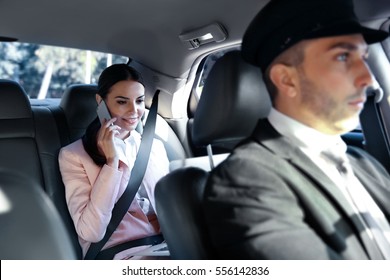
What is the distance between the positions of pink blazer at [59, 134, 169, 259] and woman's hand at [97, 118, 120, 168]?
0.09ft

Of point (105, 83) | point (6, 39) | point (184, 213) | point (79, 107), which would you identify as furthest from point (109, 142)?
point (6, 39)

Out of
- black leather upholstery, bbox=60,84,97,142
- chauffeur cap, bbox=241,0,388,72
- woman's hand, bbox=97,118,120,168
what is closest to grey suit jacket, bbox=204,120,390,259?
chauffeur cap, bbox=241,0,388,72

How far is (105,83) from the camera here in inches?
64.1

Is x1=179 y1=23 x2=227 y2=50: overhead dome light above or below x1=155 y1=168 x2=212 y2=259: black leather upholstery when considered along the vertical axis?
above

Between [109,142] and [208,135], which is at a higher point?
[208,135]

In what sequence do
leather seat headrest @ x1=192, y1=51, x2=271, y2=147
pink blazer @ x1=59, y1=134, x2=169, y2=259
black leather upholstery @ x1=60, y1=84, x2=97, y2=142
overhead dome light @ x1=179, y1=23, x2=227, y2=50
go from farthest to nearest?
1. black leather upholstery @ x1=60, y1=84, x2=97, y2=142
2. overhead dome light @ x1=179, y1=23, x2=227, y2=50
3. pink blazer @ x1=59, y1=134, x2=169, y2=259
4. leather seat headrest @ x1=192, y1=51, x2=271, y2=147

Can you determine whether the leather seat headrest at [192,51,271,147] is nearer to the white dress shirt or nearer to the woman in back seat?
the white dress shirt

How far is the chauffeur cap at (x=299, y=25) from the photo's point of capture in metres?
1.01

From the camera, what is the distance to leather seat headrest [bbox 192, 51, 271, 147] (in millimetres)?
1130

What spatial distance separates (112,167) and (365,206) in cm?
77

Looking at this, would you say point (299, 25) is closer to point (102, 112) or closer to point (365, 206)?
point (365, 206)

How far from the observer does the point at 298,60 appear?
3.40 ft

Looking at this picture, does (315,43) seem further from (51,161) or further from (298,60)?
(51,161)
